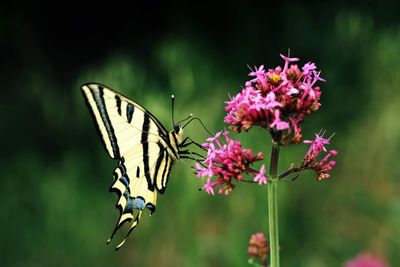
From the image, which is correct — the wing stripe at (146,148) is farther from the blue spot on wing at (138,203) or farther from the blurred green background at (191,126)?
the blurred green background at (191,126)

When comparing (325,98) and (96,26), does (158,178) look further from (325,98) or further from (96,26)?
(96,26)

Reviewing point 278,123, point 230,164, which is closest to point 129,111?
point 230,164

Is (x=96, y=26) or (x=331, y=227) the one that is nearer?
(x=331, y=227)
